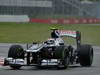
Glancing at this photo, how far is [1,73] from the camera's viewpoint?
13586mm

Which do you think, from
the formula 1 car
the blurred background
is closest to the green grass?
the formula 1 car

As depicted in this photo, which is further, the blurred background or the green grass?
the blurred background

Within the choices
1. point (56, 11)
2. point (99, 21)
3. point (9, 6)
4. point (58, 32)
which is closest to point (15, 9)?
point (9, 6)

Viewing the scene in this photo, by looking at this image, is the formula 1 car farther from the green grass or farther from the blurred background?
the blurred background

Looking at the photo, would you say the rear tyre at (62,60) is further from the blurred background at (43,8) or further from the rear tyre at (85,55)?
the blurred background at (43,8)

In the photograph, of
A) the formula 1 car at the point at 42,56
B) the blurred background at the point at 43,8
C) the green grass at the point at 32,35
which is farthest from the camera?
the blurred background at the point at 43,8

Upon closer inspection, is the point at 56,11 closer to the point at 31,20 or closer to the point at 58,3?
the point at 58,3

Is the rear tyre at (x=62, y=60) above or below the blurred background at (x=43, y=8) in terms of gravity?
above

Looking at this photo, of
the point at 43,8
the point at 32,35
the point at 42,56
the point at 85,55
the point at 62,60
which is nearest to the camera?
the point at 62,60

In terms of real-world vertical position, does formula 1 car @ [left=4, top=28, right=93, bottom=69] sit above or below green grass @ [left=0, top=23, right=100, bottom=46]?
above

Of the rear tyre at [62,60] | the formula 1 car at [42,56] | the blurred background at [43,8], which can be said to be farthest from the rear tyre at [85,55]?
the blurred background at [43,8]

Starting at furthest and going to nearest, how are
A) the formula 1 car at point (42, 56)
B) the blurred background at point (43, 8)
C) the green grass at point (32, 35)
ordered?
the blurred background at point (43, 8) → the green grass at point (32, 35) → the formula 1 car at point (42, 56)

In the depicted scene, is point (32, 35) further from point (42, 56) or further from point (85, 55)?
point (42, 56)

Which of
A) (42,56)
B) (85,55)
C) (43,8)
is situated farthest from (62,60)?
(43,8)
